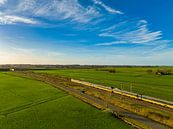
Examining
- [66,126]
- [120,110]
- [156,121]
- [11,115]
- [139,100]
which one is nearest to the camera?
[66,126]

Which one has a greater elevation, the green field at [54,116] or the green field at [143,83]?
the green field at [143,83]

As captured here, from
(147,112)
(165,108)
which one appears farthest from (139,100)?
(147,112)

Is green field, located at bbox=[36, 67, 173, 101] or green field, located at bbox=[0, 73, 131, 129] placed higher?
green field, located at bbox=[36, 67, 173, 101]

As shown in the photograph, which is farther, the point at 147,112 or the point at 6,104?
the point at 6,104

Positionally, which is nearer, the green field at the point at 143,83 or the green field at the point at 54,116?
the green field at the point at 54,116

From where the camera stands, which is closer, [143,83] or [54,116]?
[54,116]

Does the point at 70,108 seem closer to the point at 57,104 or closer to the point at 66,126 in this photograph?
the point at 57,104

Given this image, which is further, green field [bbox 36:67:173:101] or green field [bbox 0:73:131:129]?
green field [bbox 36:67:173:101]

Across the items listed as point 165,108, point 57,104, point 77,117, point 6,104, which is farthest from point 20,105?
point 165,108

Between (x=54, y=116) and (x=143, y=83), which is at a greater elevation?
(x=143, y=83)

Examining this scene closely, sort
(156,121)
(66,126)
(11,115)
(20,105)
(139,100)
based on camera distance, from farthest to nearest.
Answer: (139,100)
(20,105)
(11,115)
(156,121)
(66,126)
